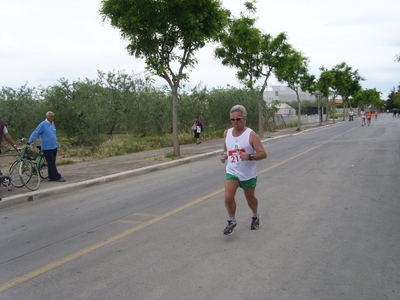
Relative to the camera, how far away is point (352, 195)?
807cm

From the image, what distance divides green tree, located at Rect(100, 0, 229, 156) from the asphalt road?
286 inches

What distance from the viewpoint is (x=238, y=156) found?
547cm

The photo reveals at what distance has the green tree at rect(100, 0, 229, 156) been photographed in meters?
14.4

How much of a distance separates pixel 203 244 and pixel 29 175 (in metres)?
6.02

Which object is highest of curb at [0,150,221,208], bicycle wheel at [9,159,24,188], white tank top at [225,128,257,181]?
white tank top at [225,128,257,181]

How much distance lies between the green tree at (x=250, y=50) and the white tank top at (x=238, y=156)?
1926 cm

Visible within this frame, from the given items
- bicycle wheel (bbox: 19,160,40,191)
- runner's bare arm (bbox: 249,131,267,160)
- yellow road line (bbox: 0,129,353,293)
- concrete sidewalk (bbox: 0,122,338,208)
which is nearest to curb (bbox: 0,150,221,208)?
concrete sidewalk (bbox: 0,122,338,208)

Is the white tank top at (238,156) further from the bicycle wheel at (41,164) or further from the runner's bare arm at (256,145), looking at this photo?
the bicycle wheel at (41,164)

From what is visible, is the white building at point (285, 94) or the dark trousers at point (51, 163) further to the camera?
the white building at point (285, 94)

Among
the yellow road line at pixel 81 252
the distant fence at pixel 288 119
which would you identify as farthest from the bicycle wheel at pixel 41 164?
the distant fence at pixel 288 119

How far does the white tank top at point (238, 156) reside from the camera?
544 centimetres

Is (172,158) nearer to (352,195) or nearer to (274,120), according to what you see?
(352,195)

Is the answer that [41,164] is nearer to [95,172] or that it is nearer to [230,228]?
Answer: [95,172]

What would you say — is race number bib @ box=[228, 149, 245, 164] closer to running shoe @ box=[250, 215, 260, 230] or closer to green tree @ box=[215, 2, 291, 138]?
running shoe @ box=[250, 215, 260, 230]
